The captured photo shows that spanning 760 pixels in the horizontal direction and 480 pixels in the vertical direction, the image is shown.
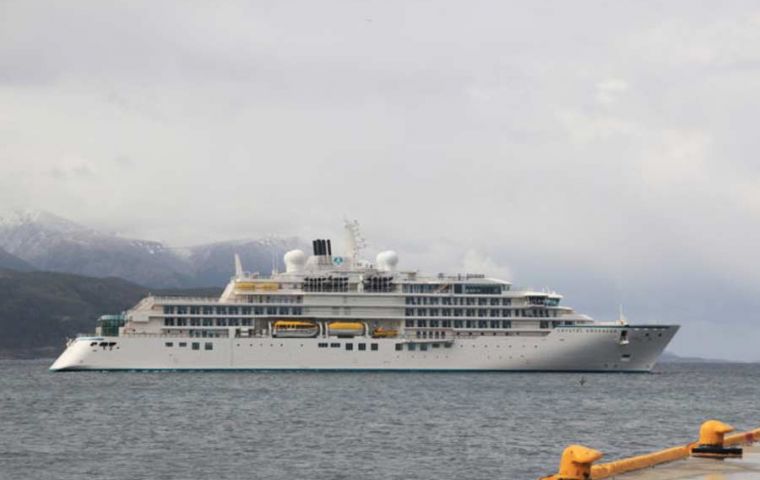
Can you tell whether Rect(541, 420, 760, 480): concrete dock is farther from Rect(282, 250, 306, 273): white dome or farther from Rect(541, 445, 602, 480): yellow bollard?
Rect(282, 250, 306, 273): white dome

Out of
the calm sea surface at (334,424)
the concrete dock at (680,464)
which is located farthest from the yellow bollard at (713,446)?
the calm sea surface at (334,424)

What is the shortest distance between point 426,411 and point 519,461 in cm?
2048

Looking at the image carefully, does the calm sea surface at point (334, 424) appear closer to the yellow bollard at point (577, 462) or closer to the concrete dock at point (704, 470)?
the concrete dock at point (704, 470)

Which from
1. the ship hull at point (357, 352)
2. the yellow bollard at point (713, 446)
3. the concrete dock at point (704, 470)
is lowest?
the concrete dock at point (704, 470)

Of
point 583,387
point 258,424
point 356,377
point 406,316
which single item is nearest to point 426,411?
point 258,424

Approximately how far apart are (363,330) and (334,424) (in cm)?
4733

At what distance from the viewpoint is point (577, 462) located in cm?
2505

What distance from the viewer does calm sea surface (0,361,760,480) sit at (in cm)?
4466

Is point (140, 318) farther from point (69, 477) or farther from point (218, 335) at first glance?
point (69, 477)

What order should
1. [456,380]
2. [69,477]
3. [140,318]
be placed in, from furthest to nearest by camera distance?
[140,318], [456,380], [69,477]

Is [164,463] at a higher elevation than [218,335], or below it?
below

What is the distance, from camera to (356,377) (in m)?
101

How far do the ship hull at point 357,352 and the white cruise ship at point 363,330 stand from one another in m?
0.08

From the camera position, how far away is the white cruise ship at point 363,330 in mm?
105188
